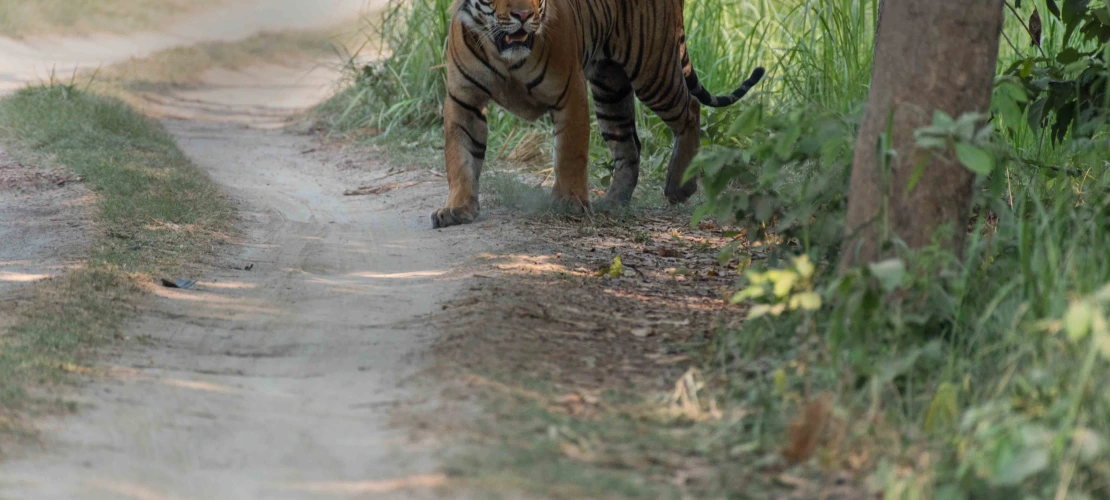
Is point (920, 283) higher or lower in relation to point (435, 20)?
lower

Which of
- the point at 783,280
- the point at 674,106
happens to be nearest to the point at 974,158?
the point at 783,280

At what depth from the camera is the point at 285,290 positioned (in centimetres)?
416

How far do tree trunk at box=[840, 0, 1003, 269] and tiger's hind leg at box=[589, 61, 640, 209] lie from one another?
341 cm

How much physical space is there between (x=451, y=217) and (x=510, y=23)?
38.7 inches

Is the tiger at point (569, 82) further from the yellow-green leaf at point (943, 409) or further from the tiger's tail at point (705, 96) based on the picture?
the yellow-green leaf at point (943, 409)

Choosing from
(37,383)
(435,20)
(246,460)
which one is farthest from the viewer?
(435,20)

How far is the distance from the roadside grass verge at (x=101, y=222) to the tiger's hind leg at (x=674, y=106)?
7.71 feet

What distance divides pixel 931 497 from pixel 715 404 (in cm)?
69

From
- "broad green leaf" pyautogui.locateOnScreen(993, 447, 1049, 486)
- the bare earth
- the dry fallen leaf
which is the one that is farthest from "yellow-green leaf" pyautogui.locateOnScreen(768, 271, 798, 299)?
the bare earth

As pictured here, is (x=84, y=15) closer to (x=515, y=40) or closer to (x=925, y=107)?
(x=515, y=40)

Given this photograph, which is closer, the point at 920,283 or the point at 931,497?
the point at 931,497

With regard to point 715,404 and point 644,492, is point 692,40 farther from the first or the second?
point 644,492

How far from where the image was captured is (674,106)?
6371 millimetres

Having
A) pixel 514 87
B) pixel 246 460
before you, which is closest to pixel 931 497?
pixel 246 460
